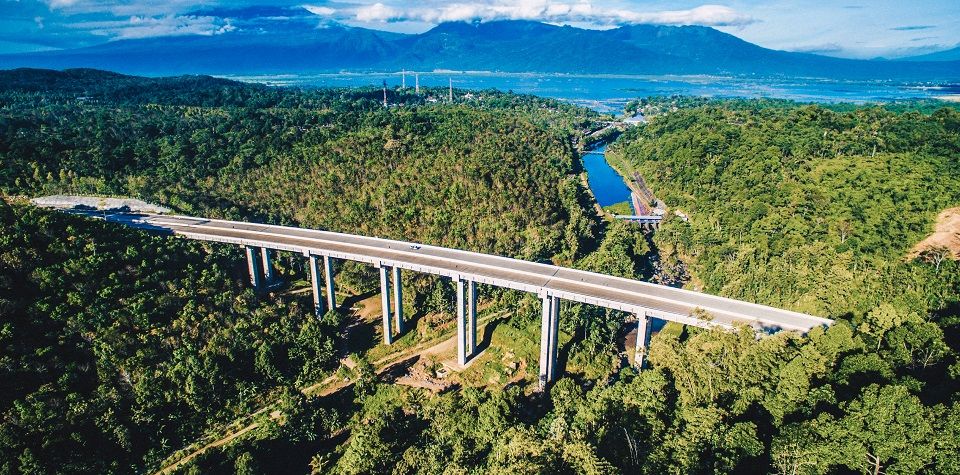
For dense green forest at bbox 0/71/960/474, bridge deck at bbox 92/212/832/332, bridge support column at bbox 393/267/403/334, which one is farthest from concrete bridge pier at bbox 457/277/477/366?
bridge support column at bbox 393/267/403/334

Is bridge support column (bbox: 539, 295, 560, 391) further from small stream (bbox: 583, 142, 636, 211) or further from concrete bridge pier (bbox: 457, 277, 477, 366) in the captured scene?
small stream (bbox: 583, 142, 636, 211)

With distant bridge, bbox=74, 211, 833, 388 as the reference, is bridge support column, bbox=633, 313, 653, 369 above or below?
below

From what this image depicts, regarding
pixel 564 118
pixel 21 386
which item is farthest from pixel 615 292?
pixel 564 118

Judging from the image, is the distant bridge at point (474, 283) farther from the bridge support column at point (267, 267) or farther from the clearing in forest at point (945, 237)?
the clearing in forest at point (945, 237)

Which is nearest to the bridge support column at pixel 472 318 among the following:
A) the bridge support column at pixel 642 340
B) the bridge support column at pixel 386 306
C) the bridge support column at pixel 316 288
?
the bridge support column at pixel 386 306

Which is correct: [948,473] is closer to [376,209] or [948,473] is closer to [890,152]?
[376,209]
